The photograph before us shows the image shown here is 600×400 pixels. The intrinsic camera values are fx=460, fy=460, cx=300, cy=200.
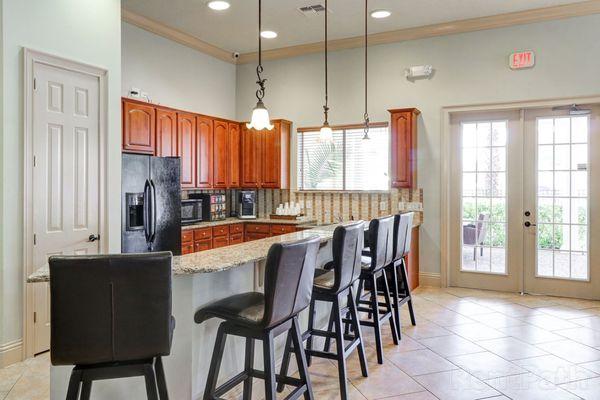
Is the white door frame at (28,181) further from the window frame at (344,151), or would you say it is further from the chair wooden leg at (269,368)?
the window frame at (344,151)

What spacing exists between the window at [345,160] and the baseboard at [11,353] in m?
3.90

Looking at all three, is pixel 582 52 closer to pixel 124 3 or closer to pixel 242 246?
pixel 242 246

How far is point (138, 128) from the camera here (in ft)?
16.4

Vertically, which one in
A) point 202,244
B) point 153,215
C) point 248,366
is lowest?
point 248,366

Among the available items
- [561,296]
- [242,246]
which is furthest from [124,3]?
[561,296]

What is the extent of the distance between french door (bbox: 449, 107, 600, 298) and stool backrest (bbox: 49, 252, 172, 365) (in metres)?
4.77

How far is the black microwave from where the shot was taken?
5.58 m

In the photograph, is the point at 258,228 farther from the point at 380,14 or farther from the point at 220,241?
the point at 380,14

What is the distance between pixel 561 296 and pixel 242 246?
13.9 ft

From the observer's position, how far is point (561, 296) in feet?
17.4

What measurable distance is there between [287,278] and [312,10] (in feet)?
13.0

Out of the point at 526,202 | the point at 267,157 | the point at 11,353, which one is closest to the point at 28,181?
the point at 11,353

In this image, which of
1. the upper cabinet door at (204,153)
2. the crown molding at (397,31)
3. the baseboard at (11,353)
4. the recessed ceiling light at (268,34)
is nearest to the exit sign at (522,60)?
the crown molding at (397,31)

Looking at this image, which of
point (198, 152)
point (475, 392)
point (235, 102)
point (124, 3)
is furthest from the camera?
point (235, 102)
